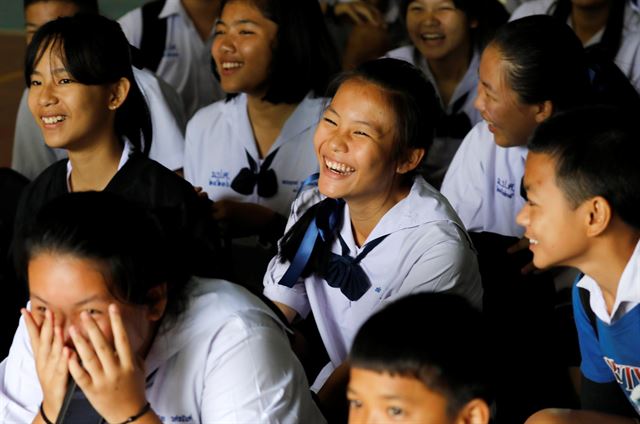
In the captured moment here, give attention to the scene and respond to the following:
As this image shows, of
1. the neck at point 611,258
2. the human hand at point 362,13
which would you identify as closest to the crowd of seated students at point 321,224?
the neck at point 611,258

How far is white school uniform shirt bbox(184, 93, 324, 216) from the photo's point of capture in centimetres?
276

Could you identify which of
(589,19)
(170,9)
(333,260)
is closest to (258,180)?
(333,260)

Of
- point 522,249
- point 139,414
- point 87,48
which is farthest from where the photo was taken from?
point 522,249

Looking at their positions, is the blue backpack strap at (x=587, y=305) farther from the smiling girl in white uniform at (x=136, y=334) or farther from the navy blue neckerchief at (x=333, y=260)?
the smiling girl in white uniform at (x=136, y=334)

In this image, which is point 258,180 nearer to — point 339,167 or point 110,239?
point 339,167

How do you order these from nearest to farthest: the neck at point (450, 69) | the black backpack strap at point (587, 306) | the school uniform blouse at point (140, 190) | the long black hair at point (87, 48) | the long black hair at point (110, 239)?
the long black hair at point (110, 239) → the black backpack strap at point (587, 306) → the school uniform blouse at point (140, 190) → the long black hair at point (87, 48) → the neck at point (450, 69)

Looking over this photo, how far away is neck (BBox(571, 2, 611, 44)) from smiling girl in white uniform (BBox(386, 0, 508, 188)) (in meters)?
0.25

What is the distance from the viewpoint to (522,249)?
7.72 feet

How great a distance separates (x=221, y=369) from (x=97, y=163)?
999 mm

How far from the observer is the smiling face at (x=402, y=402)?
1270mm

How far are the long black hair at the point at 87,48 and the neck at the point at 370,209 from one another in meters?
0.65

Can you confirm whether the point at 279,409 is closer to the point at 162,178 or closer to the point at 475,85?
the point at 162,178

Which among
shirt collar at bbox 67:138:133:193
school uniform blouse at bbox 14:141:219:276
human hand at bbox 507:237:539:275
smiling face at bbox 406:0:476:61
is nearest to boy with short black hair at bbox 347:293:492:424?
school uniform blouse at bbox 14:141:219:276

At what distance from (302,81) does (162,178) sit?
0.69 metres
